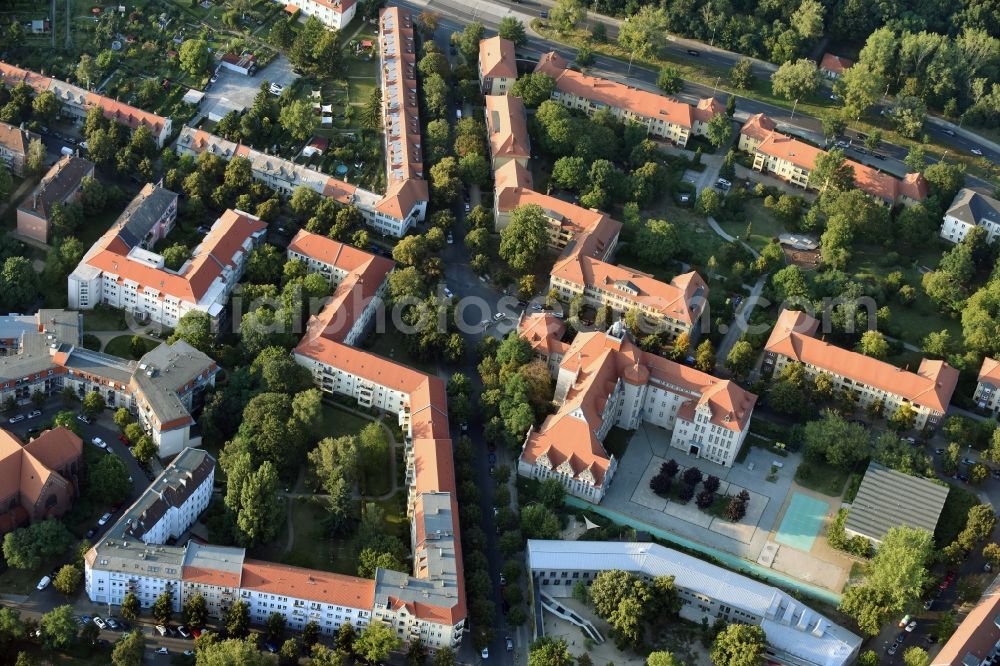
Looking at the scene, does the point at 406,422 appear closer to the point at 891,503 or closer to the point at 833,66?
the point at 891,503

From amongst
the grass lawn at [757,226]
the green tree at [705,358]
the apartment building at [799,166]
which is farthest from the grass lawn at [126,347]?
the apartment building at [799,166]

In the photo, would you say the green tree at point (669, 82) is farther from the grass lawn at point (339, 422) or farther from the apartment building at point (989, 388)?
the grass lawn at point (339, 422)

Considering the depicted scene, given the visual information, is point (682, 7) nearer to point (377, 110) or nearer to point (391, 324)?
point (377, 110)

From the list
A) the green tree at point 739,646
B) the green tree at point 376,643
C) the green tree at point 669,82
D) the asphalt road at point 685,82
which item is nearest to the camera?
the green tree at point 376,643

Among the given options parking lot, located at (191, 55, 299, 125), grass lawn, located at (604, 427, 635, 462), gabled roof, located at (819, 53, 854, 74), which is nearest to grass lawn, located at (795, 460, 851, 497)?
grass lawn, located at (604, 427, 635, 462)

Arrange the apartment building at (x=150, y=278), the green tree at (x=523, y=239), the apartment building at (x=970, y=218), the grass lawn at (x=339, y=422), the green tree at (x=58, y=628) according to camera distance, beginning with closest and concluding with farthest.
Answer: the green tree at (x=58, y=628)
the grass lawn at (x=339, y=422)
the apartment building at (x=150, y=278)
the green tree at (x=523, y=239)
the apartment building at (x=970, y=218)

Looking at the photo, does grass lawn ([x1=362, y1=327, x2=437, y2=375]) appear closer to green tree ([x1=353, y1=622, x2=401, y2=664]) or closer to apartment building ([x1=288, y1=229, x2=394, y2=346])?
apartment building ([x1=288, y1=229, x2=394, y2=346])

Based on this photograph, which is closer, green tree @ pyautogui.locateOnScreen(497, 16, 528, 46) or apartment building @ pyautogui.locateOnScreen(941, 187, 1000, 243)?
apartment building @ pyautogui.locateOnScreen(941, 187, 1000, 243)

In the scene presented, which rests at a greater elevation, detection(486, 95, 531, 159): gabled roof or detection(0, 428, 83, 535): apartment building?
detection(486, 95, 531, 159): gabled roof
